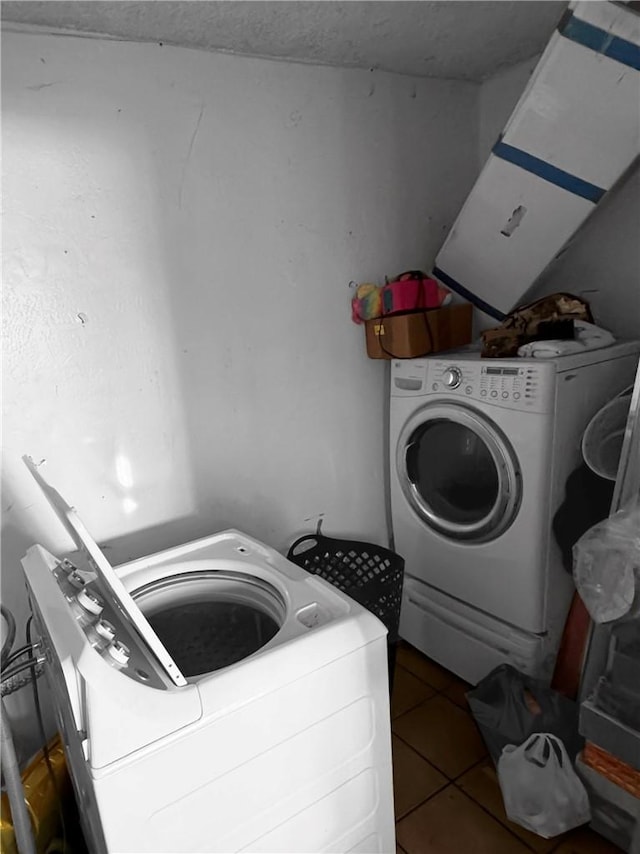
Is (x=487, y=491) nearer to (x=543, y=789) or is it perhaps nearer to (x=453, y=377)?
(x=453, y=377)

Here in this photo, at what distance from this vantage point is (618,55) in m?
1.45

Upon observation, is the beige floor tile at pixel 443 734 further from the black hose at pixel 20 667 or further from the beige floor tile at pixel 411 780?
the black hose at pixel 20 667

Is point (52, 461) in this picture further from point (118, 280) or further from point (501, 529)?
point (501, 529)

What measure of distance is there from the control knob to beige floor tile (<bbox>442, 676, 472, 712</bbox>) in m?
1.03

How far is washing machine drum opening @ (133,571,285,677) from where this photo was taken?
4.70 feet

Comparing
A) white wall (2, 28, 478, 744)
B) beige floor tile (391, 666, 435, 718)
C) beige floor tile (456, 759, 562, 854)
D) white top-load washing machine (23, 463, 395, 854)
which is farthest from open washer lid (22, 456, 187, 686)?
beige floor tile (391, 666, 435, 718)

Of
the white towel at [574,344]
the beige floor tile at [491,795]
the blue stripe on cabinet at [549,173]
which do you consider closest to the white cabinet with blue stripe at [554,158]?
the blue stripe on cabinet at [549,173]

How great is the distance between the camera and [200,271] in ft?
5.65

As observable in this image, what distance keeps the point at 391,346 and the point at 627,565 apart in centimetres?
100

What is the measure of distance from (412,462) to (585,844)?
115cm

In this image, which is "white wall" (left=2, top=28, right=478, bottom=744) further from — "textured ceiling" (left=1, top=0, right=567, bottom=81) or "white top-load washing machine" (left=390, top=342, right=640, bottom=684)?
"white top-load washing machine" (left=390, top=342, right=640, bottom=684)

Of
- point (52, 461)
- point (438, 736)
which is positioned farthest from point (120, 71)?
point (438, 736)

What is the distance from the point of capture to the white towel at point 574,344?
5.50 ft

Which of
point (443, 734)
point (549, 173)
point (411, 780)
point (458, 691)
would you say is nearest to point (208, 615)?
point (411, 780)
